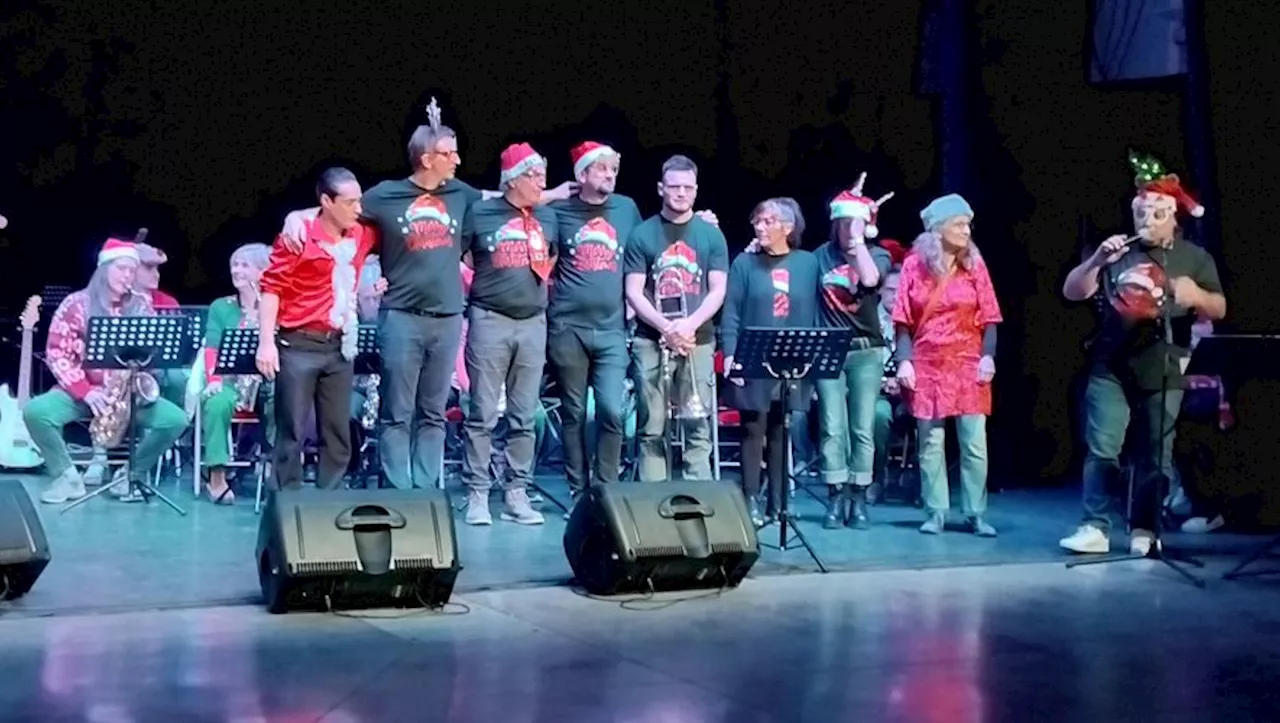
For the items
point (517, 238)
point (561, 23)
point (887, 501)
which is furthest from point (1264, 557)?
point (561, 23)

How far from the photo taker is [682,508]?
228 inches

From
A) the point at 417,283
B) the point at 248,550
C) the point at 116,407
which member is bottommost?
the point at 248,550

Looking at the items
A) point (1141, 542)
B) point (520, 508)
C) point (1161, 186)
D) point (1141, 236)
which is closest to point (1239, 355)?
point (1141, 236)

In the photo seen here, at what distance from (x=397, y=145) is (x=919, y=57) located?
3925 millimetres

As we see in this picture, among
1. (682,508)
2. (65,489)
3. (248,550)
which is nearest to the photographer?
(682,508)

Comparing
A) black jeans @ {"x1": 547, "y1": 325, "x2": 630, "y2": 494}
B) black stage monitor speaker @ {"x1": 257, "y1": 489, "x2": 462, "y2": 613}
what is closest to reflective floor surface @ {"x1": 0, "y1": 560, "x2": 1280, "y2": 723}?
black stage monitor speaker @ {"x1": 257, "y1": 489, "x2": 462, "y2": 613}

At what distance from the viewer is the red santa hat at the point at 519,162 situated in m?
7.17

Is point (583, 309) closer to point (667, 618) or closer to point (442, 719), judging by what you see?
point (667, 618)

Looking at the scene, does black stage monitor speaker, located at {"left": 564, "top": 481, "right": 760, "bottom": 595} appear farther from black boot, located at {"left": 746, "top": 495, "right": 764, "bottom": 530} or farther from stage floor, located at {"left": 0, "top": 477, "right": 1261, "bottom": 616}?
Answer: black boot, located at {"left": 746, "top": 495, "right": 764, "bottom": 530}

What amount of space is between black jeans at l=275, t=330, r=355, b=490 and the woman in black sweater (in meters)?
2.03

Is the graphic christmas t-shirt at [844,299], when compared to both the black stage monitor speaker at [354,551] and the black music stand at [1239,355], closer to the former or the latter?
the black music stand at [1239,355]

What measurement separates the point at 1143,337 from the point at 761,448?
6.51ft

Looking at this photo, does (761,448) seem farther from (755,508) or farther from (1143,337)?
(1143,337)

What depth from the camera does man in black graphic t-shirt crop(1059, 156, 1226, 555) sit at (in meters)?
6.83
